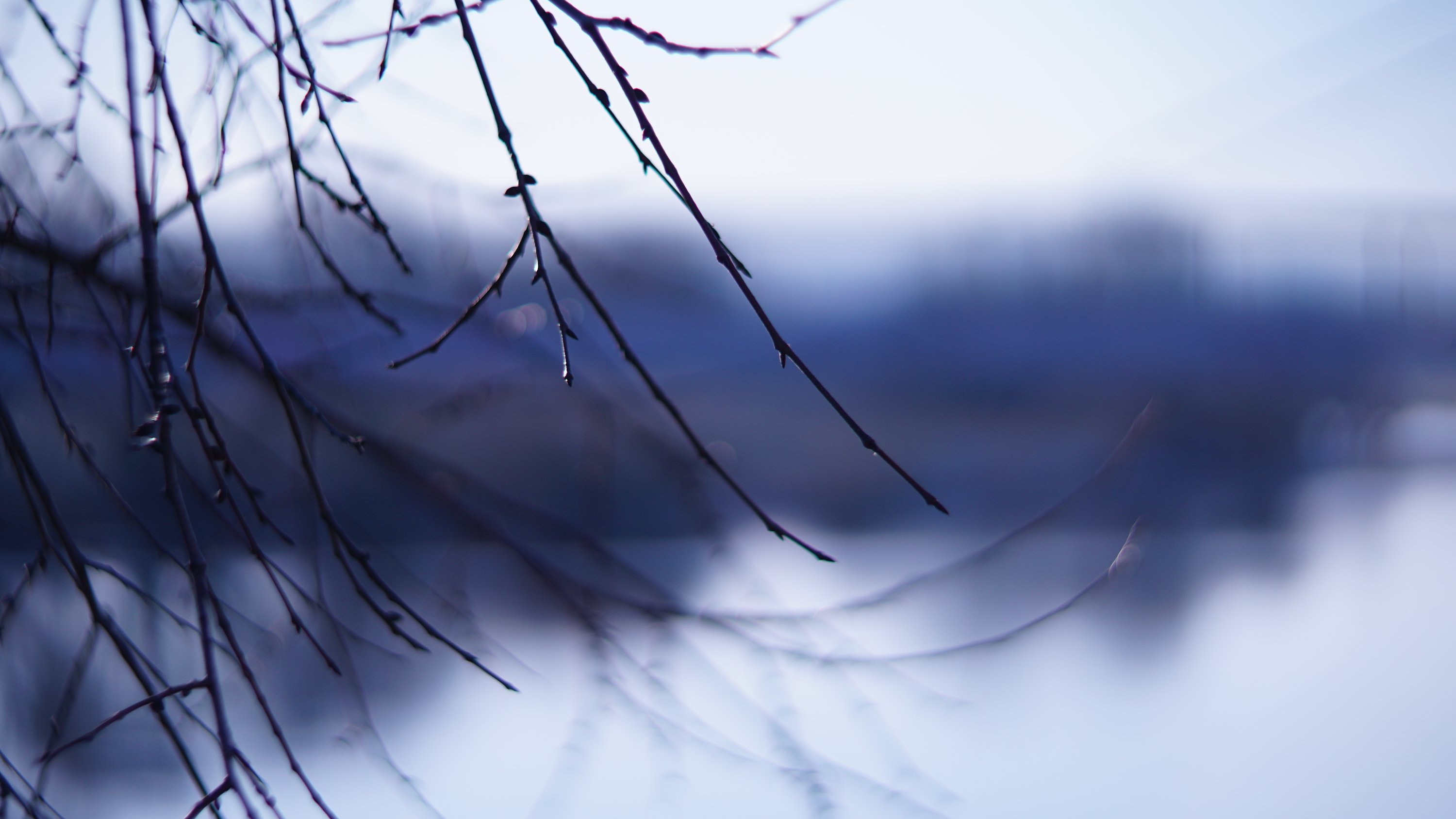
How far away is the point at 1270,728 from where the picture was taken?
7.68ft

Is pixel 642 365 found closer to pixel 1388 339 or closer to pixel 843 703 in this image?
pixel 843 703

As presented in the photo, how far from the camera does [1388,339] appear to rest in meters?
7.48

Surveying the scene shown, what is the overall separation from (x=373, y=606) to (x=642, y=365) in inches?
8.3

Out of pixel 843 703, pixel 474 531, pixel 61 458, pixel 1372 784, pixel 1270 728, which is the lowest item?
pixel 1372 784

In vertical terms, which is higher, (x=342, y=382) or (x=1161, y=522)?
(x=342, y=382)

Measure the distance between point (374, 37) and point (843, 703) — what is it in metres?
1.69

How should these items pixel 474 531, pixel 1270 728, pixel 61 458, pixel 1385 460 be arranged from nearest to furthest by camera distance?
pixel 474 531
pixel 1270 728
pixel 61 458
pixel 1385 460

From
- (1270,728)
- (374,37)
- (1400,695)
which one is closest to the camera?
(374,37)

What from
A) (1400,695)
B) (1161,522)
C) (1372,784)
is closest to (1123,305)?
(1161,522)

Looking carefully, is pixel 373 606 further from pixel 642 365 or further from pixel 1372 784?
pixel 1372 784

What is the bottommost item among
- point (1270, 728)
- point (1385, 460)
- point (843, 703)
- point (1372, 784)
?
point (1385, 460)

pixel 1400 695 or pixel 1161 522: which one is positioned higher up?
pixel 1161 522

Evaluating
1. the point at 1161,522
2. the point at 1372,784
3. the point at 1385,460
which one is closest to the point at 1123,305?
the point at 1385,460

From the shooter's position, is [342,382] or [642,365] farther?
[342,382]
